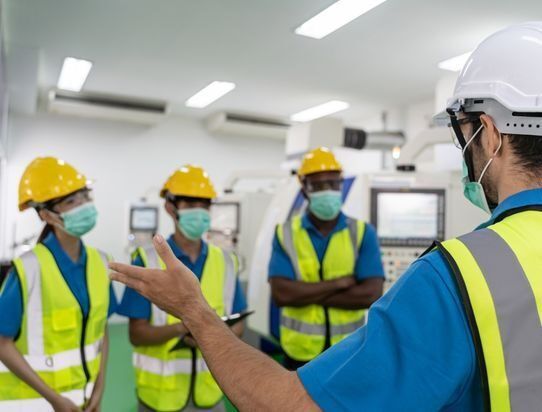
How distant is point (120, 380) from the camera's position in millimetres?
4246

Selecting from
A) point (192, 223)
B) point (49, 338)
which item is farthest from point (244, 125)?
point (49, 338)

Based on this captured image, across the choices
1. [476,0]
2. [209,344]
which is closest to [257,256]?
[476,0]

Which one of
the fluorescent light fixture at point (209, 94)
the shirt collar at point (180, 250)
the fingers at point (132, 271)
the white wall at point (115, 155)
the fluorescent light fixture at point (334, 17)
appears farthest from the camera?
the white wall at point (115, 155)

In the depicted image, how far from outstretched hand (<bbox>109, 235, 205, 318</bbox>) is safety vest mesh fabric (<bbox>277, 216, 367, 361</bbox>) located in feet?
4.88

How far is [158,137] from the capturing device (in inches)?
290

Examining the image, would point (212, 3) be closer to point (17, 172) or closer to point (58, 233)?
point (58, 233)

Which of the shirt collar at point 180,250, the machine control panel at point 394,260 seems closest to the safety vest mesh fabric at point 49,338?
the shirt collar at point 180,250

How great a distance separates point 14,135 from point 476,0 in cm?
573

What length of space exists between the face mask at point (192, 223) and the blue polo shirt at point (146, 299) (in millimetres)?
57

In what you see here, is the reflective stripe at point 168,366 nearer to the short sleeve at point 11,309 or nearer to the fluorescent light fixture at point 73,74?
the short sleeve at point 11,309

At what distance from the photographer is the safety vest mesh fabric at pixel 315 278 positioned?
2268mm

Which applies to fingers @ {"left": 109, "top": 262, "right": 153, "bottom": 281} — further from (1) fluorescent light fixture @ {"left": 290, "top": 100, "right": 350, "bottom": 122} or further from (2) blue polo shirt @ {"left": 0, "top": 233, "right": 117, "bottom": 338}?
(1) fluorescent light fixture @ {"left": 290, "top": 100, "right": 350, "bottom": 122}

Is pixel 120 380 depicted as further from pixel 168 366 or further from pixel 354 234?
pixel 354 234

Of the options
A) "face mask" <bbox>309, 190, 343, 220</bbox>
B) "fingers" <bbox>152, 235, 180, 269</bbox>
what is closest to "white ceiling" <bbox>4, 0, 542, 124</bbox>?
"face mask" <bbox>309, 190, 343, 220</bbox>
